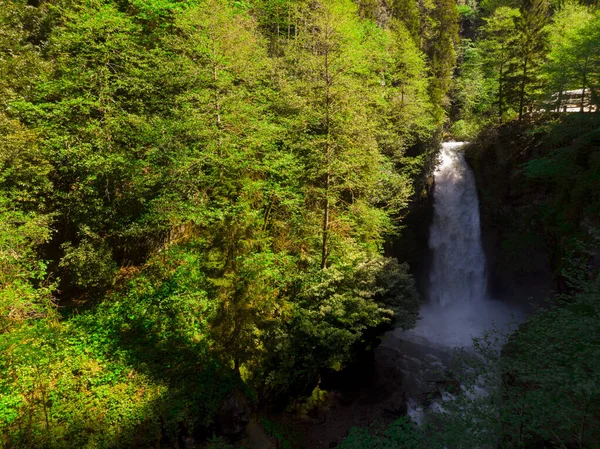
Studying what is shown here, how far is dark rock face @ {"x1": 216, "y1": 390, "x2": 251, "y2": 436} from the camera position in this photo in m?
10.4

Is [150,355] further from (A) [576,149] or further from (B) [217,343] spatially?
(A) [576,149]

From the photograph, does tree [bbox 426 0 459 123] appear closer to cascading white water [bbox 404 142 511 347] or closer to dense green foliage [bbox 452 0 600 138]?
dense green foliage [bbox 452 0 600 138]

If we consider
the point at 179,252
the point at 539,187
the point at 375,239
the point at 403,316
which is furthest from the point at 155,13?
the point at 539,187

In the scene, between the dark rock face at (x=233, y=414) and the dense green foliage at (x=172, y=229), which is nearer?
the dense green foliage at (x=172, y=229)

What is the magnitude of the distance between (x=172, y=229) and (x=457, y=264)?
18336 millimetres

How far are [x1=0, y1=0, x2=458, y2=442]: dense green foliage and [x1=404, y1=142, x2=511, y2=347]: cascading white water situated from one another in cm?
985

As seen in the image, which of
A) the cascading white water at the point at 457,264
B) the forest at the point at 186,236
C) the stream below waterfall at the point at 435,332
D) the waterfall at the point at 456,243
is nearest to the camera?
the forest at the point at 186,236

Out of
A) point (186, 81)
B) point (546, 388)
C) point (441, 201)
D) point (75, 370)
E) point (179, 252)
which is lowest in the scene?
point (75, 370)

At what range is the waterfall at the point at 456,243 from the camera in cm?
2220

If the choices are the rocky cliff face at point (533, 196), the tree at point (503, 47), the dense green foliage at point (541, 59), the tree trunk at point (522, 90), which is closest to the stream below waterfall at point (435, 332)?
the rocky cliff face at point (533, 196)

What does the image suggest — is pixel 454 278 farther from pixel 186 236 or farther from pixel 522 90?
pixel 186 236

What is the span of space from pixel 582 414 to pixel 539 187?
1847cm

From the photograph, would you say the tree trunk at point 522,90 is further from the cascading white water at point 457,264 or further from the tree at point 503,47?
the cascading white water at point 457,264

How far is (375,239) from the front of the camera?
603 inches
